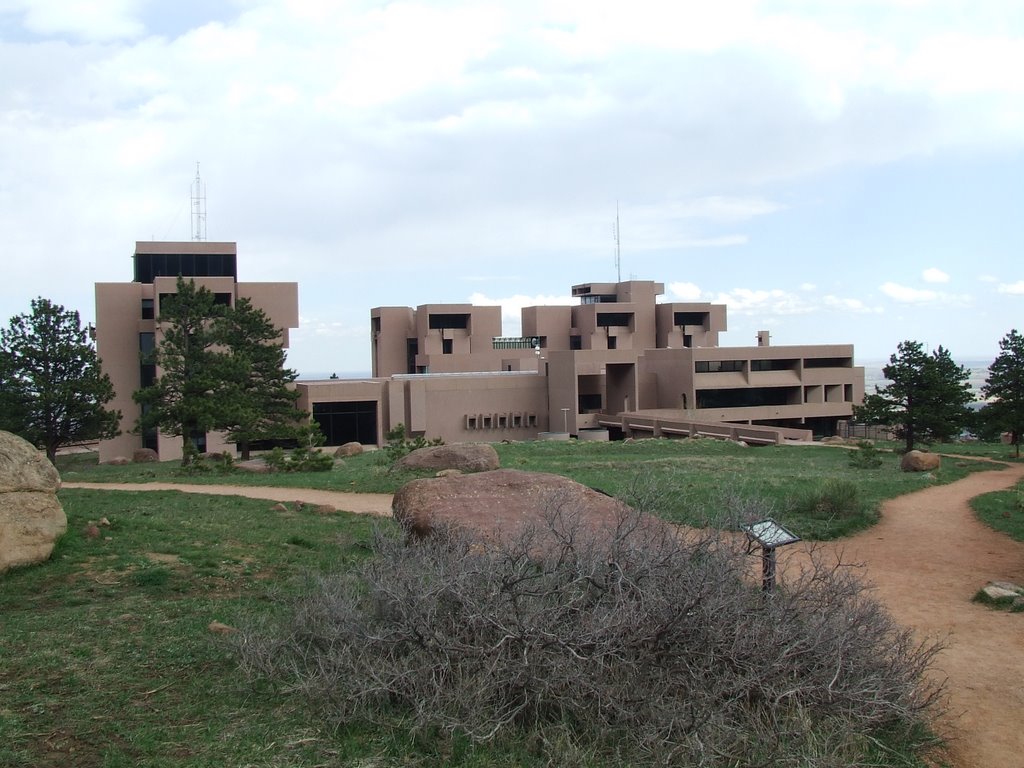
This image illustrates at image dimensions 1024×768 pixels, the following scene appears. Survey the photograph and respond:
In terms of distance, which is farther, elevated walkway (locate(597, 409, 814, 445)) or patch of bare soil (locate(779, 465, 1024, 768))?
elevated walkway (locate(597, 409, 814, 445))

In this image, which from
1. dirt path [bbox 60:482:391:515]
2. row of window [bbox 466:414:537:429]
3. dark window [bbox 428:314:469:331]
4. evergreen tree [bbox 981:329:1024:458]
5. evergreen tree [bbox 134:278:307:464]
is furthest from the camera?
dark window [bbox 428:314:469:331]

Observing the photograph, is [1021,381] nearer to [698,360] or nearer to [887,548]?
[887,548]

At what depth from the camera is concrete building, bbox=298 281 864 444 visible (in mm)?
50375

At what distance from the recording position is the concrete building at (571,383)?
50375 mm

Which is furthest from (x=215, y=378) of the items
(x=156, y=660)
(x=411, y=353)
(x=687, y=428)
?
(x=411, y=353)

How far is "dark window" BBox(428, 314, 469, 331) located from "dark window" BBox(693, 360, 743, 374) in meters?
18.8

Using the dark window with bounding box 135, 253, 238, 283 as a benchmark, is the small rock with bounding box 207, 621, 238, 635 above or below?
below

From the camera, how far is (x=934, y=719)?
6.88 meters

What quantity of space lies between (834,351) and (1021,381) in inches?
1177

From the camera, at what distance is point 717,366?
186 ft

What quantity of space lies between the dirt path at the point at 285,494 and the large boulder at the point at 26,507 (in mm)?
6105

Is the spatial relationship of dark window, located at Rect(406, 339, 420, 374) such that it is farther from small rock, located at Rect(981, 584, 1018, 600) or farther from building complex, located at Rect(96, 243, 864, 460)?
small rock, located at Rect(981, 584, 1018, 600)

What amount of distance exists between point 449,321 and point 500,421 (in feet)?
48.1

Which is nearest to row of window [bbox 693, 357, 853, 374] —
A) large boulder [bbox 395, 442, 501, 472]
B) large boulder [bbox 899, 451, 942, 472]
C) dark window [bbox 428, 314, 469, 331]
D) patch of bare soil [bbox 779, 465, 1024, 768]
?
dark window [bbox 428, 314, 469, 331]
